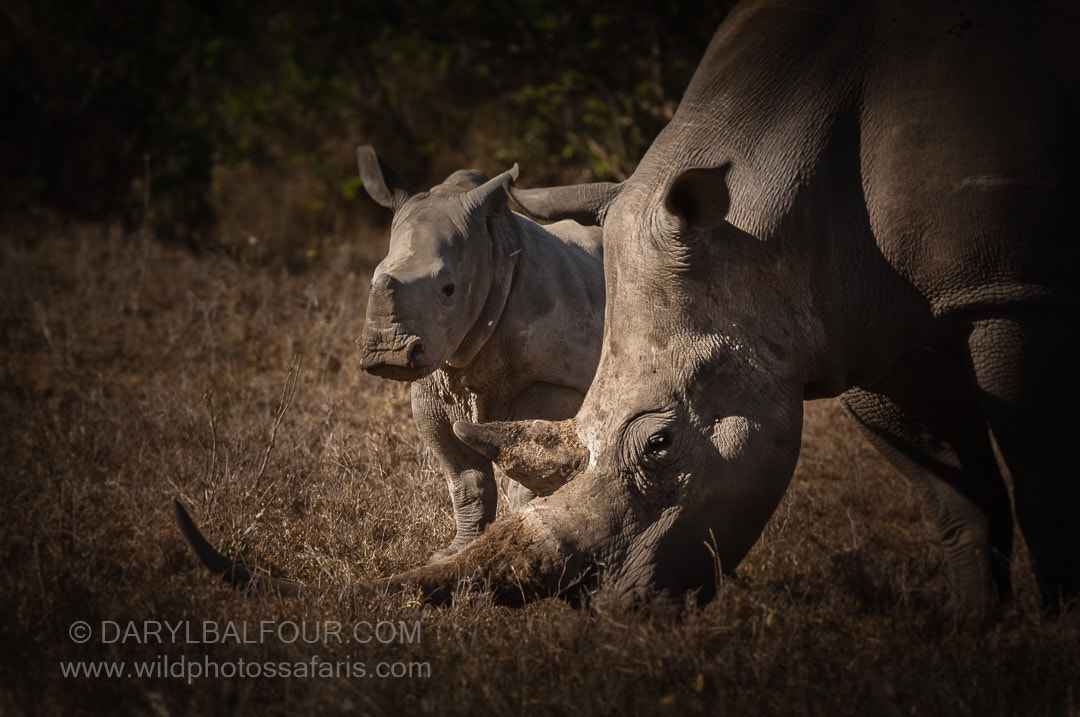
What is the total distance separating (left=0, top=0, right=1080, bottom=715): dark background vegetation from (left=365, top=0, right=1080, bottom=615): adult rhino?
0.88 ft

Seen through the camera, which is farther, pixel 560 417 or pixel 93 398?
pixel 93 398

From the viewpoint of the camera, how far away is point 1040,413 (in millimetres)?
3674

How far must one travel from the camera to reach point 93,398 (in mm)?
6738

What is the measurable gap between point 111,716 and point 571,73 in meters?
8.72

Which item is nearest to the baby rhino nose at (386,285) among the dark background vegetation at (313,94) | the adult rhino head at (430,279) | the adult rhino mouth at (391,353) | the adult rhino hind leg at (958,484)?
the adult rhino head at (430,279)

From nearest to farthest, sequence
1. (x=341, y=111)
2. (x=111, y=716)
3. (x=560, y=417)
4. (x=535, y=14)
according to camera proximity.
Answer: (x=111, y=716), (x=560, y=417), (x=535, y=14), (x=341, y=111)

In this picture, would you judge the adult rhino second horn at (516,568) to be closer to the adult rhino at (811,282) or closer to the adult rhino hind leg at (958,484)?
the adult rhino at (811,282)

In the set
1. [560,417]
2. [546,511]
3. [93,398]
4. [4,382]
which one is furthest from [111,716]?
[4,382]

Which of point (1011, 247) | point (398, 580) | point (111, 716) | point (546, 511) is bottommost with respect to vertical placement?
point (111, 716)

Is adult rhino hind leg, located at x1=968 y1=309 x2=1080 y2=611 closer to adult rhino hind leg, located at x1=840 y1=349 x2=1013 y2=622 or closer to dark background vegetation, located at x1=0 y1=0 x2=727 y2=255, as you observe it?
adult rhino hind leg, located at x1=840 y1=349 x2=1013 y2=622

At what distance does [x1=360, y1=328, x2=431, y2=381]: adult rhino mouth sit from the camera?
4.36 metres

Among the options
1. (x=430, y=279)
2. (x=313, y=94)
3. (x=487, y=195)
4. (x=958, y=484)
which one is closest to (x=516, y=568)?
(x=430, y=279)

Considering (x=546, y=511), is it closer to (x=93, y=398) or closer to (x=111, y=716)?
(x=111, y=716)

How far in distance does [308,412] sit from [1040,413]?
168 inches
